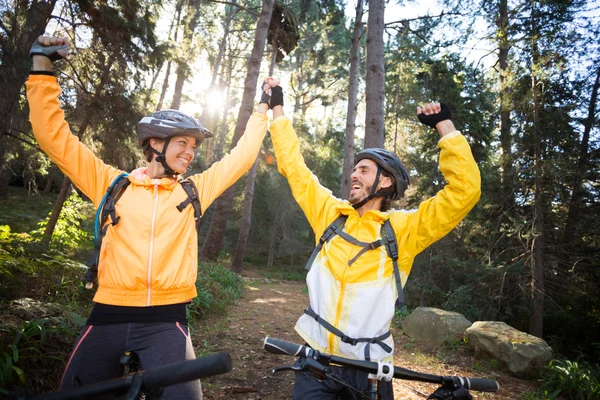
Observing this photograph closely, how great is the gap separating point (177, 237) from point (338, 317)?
1405 mm

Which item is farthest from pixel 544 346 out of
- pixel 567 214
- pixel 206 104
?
pixel 206 104

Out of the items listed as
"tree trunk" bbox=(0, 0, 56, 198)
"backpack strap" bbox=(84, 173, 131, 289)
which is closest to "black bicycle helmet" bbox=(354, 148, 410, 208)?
"backpack strap" bbox=(84, 173, 131, 289)

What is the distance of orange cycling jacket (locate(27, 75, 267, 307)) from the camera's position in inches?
97.8

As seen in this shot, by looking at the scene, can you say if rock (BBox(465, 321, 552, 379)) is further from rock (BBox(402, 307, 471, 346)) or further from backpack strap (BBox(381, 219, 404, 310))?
backpack strap (BBox(381, 219, 404, 310))

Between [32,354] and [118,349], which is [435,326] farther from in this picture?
[32,354]

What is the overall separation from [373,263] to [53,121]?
2.77 m

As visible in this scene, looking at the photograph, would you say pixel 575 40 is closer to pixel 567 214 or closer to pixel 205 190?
pixel 567 214

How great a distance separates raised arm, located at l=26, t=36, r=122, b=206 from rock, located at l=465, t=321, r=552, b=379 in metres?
7.49

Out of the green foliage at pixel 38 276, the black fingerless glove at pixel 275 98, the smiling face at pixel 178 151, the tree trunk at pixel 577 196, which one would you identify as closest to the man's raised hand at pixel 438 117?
Answer: the black fingerless glove at pixel 275 98

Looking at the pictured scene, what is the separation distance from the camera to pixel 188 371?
1.31 metres

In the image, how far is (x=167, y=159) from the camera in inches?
120

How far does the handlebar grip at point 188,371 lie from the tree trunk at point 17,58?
757cm

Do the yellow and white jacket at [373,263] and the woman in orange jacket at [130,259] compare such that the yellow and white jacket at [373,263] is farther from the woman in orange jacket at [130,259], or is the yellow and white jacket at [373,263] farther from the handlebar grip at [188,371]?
the handlebar grip at [188,371]

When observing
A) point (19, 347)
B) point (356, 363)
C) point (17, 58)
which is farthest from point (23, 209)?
point (356, 363)
